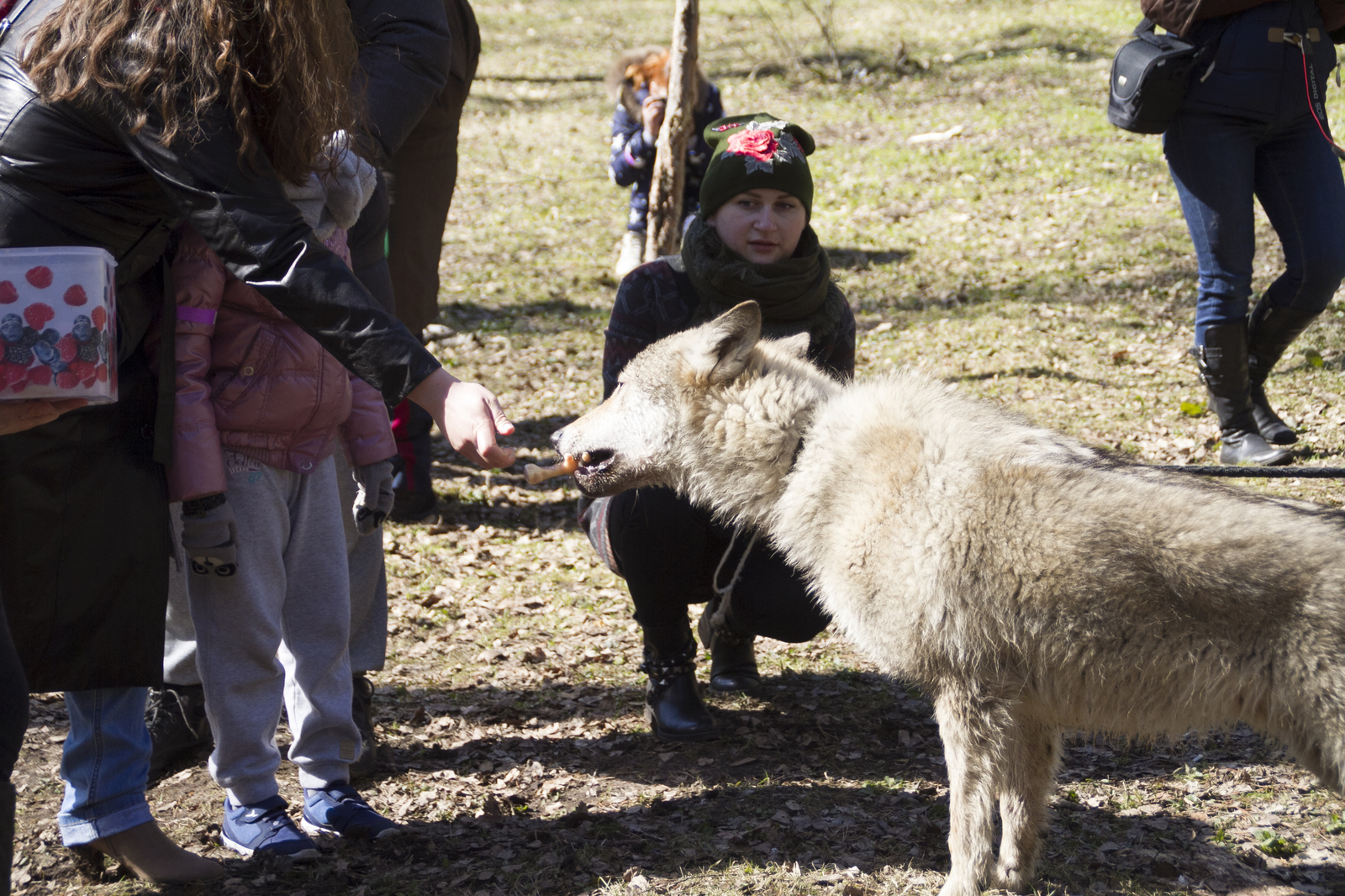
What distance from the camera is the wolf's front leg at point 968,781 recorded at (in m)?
2.85

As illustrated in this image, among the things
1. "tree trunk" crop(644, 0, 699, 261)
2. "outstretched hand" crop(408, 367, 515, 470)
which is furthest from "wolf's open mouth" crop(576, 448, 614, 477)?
"tree trunk" crop(644, 0, 699, 261)

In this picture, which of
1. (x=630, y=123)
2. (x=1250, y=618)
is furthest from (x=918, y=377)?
(x=630, y=123)

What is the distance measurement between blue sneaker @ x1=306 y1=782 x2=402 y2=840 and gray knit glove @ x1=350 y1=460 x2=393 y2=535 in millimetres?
849

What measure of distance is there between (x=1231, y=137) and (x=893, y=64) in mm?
13720

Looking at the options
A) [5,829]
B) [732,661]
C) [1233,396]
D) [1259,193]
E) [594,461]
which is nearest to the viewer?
[5,829]

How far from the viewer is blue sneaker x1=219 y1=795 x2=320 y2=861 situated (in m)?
3.12

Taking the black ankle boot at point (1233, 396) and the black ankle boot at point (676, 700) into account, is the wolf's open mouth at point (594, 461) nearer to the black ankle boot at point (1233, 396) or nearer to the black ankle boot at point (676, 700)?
the black ankle boot at point (676, 700)

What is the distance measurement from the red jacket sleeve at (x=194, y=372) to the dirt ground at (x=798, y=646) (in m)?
1.19

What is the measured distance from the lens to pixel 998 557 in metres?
2.69

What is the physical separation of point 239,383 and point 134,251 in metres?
0.47

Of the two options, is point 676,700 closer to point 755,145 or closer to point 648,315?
point 648,315

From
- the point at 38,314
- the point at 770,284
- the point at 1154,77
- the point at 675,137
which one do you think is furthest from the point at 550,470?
the point at 675,137

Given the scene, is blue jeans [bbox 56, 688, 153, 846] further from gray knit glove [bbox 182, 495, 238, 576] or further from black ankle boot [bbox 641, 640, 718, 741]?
black ankle boot [bbox 641, 640, 718, 741]

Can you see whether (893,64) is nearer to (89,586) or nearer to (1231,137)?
(1231,137)
